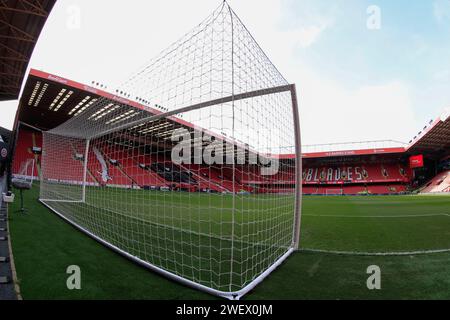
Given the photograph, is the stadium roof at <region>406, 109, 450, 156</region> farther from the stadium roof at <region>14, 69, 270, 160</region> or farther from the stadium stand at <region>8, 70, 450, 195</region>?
the stadium roof at <region>14, 69, 270, 160</region>

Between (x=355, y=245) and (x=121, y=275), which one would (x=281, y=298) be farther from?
(x=355, y=245)

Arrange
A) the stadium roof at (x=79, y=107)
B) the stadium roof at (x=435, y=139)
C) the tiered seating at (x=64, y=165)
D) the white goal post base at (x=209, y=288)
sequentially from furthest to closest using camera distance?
the stadium roof at (x=435, y=139)
the tiered seating at (x=64, y=165)
the stadium roof at (x=79, y=107)
the white goal post base at (x=209, y=288)

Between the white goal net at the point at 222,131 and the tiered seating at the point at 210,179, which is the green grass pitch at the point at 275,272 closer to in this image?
the white goal net at the point at 222,131

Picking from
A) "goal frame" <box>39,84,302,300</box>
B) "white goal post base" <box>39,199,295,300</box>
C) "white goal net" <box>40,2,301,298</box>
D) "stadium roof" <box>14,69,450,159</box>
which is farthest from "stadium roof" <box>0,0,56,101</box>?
"white goal post base" <box>39,199,295,300</box>

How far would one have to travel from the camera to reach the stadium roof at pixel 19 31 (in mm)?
9070

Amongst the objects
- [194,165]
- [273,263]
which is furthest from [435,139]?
[273,263]

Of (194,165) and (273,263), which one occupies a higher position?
(194,165)

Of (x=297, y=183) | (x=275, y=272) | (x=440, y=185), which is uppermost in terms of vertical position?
(x=297, y=183)

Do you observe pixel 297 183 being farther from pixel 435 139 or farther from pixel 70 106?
pixel 435 139

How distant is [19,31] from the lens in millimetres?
10609

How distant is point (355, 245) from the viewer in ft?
13.6

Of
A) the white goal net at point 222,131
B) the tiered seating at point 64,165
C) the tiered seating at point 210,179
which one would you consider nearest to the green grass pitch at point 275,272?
the white goal net at point 222,131
